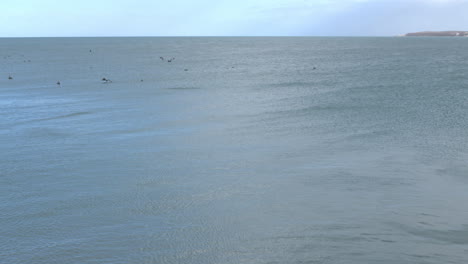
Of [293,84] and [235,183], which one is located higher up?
[293,84]

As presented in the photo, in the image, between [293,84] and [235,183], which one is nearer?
[235,183]

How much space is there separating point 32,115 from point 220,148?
15.2 meters

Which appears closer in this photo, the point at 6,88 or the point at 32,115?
the point at 32,115

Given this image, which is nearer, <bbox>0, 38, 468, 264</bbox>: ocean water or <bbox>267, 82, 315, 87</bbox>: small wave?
<bbox>0, 38, 468, 264</bbox>: ocean water

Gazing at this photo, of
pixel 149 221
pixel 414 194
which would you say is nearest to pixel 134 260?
pixel 149 221

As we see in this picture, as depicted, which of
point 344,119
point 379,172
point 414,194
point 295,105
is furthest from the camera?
point 295,105

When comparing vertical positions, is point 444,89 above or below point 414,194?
above

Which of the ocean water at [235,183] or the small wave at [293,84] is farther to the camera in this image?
the small wave at [293,84]

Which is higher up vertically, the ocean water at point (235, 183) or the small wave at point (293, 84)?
the small wave at point (293, 84)

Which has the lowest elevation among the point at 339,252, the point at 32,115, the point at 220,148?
the point at 339,252

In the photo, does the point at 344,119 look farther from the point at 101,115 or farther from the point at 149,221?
the point at 149,221

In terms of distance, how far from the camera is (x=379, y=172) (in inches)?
645

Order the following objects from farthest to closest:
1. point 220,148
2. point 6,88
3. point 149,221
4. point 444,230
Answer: point 6,88, point 220,148, point 149,221, point 444,230

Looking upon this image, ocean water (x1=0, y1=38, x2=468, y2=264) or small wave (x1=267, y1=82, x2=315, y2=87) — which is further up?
small wave (x1=267, y1=82, x2=315, y2=87)
